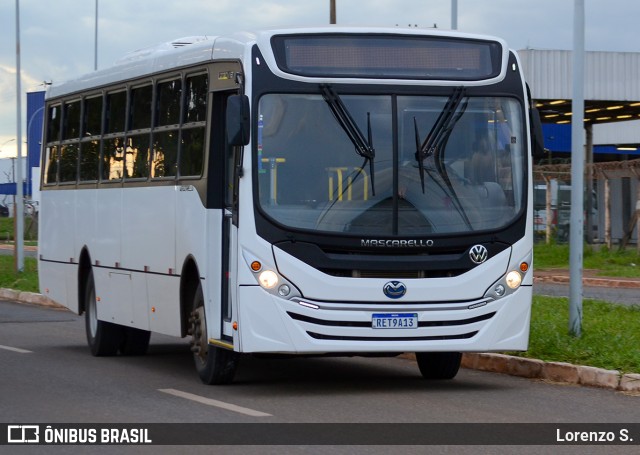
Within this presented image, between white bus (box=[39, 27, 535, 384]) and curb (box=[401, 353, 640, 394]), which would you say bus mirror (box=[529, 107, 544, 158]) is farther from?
curb (box=[401, 353, 640, 394])

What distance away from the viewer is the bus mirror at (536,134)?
12234 mm

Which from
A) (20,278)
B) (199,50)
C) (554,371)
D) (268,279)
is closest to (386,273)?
(268,279)

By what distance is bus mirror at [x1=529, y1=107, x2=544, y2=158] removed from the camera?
12234 mm

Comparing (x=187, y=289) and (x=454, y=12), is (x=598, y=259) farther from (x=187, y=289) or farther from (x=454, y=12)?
(x=187, y=289)

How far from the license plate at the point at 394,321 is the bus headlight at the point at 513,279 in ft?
3.00

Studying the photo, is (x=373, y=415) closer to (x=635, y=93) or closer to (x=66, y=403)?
(x=66, y=403)

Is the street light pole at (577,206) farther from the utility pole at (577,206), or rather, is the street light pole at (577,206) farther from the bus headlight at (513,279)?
the bus headlight at (513,279)

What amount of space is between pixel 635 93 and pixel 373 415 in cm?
2816

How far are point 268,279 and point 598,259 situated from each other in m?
24.9

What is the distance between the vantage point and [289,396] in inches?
470

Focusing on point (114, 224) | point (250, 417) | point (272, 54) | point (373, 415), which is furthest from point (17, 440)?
point (114, 224)

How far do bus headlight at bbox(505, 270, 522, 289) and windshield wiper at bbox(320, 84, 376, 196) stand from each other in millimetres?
1382

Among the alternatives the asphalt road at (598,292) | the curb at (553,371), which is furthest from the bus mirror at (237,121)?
the asphalt road at (598,292)

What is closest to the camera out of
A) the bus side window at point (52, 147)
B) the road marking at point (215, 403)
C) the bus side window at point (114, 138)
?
the road marking at point (215, 403)
